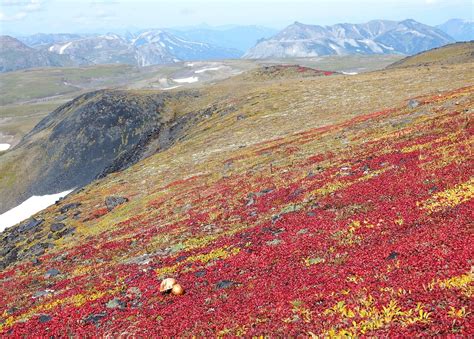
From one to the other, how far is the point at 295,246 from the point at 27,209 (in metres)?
96.7

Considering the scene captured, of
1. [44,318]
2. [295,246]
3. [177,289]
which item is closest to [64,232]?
[44,318]

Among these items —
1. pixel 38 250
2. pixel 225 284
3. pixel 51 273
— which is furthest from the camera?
pixel 38 250

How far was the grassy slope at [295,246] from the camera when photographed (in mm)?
12969

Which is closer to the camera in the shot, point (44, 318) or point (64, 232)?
point (44, 318)

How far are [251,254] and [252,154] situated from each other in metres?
33.3

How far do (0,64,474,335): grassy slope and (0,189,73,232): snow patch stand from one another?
50079mm

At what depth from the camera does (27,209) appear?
323 feet

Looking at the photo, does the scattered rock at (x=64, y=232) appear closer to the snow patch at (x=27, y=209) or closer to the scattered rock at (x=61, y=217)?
the scattered rock at (x=61, y=217)

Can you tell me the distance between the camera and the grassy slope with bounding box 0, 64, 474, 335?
1297 centimetres

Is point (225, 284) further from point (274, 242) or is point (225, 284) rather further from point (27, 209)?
point (27, 209)

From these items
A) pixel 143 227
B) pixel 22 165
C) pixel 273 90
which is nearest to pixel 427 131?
pixel 143 227

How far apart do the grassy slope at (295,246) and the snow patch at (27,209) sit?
50.1 meters

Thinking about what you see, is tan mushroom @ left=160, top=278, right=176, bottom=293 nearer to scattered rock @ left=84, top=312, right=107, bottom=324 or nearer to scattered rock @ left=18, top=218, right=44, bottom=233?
scattered rock @ left=84, top=312, right=107, bottom=324

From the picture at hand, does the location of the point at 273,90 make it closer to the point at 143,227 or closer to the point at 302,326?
the point at 143,227
